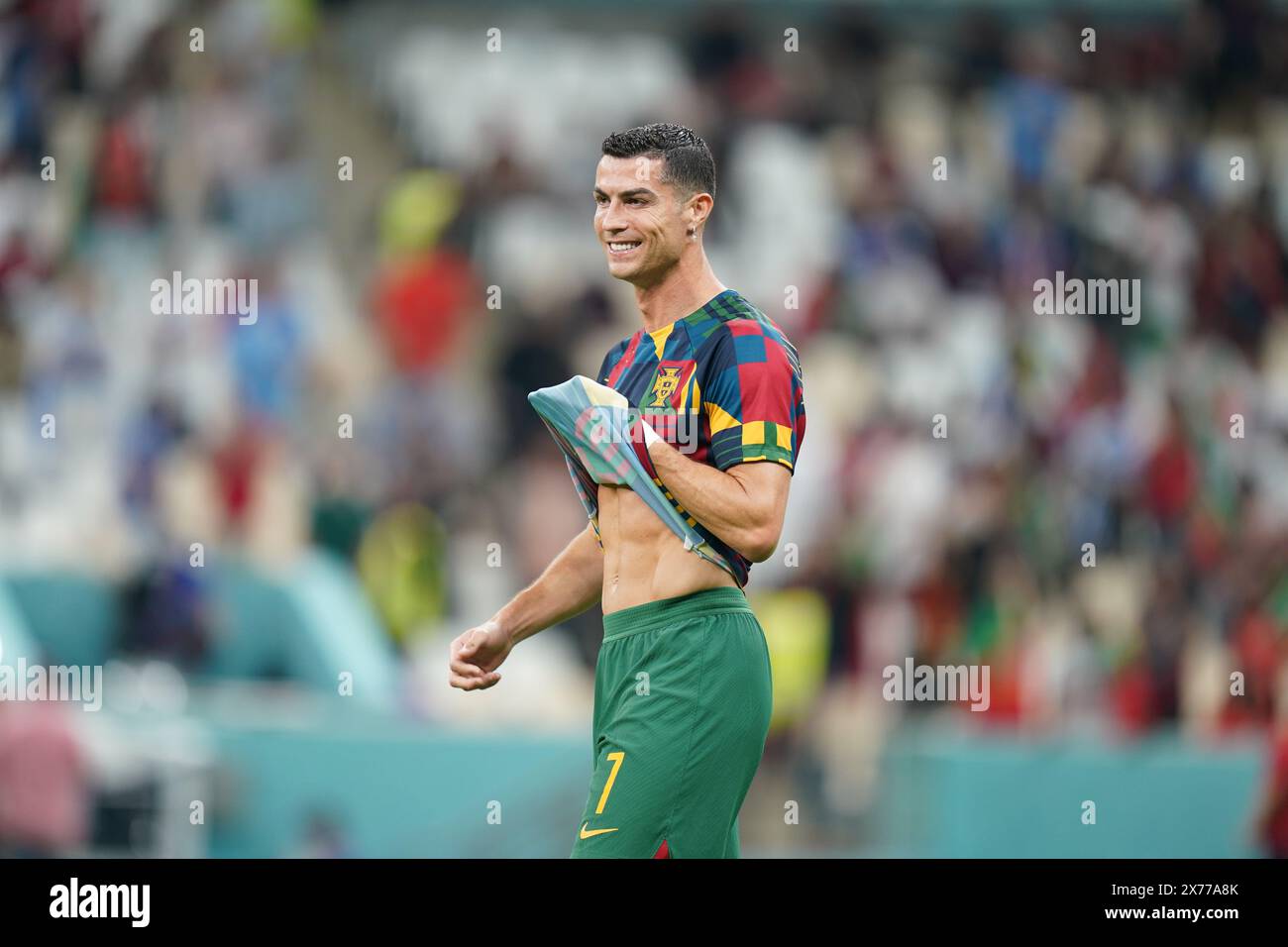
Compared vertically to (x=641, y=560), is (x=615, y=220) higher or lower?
higher

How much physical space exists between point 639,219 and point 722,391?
499 millimetres

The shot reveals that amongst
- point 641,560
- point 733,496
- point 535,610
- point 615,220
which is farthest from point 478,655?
point 615,220

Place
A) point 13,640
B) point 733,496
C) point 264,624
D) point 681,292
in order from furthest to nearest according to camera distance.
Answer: point 264,624 → point 13,640 → point 681,292 → point 733,496

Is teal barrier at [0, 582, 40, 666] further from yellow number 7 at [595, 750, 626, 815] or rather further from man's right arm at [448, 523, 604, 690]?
yellow number 7 at [595, 750, 626, 815]

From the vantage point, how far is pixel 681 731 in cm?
517

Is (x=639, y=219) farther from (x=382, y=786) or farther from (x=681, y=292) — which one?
(x=382, y=786)

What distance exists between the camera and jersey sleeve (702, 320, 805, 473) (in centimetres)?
517

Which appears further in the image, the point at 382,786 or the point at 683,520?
the point at 382,786

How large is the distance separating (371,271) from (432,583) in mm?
3678

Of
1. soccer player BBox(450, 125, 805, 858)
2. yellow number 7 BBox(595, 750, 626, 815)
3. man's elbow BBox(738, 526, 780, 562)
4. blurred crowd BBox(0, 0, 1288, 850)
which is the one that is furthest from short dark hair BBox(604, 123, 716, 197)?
blurred crowd BBox(0, 0, 1288, 850)

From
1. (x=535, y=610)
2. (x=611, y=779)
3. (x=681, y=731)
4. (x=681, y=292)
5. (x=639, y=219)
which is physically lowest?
(x=611, y=779)

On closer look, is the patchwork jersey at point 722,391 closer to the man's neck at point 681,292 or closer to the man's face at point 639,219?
the man's neck at point 681,292

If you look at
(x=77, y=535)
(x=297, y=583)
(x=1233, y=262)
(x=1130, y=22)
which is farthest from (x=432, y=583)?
(x=1130, y=22)

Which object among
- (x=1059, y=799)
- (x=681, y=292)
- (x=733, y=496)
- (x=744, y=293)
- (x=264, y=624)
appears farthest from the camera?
(x=744, y=293)
